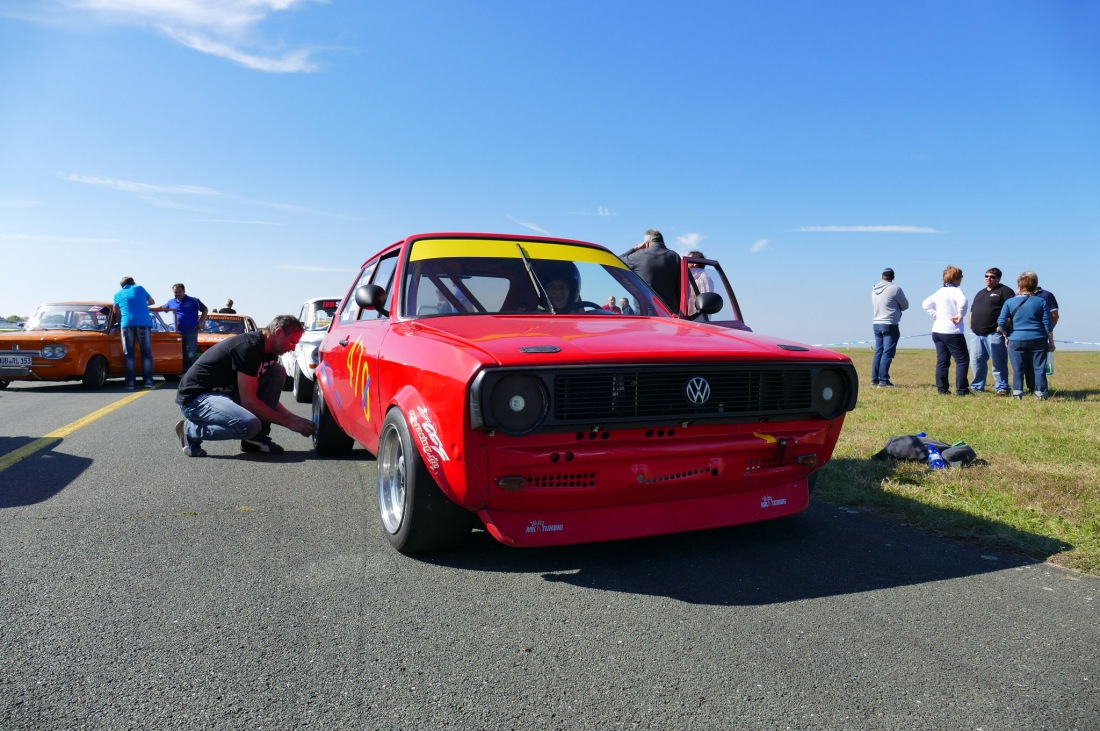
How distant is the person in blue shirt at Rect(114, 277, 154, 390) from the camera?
12.3 m

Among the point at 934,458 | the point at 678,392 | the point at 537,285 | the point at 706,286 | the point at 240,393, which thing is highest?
the point at 706,286

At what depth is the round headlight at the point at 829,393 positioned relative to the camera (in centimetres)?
345

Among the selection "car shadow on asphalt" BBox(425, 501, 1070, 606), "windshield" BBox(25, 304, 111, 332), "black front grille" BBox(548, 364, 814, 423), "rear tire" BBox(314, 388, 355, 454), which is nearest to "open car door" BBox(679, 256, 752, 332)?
"rear tire" BBox(314, 388, 355, 454)

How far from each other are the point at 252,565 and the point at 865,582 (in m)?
2.51

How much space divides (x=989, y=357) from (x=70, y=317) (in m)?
Result: 14.3

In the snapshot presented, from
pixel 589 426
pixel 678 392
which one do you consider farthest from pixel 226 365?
pixel 678 392

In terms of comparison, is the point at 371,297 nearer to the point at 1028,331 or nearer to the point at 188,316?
the point at 1028,331

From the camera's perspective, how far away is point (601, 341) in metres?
3.28

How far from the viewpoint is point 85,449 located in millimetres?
6086

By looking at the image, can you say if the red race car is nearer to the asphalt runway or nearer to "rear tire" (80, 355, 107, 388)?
the asphalt runway

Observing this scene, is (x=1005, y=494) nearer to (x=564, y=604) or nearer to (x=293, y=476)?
(x=564, y=604)

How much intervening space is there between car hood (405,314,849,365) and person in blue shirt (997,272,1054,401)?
7.66m

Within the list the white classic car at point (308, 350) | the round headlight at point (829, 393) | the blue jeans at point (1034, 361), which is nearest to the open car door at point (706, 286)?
the white classic car at point (308, 350)

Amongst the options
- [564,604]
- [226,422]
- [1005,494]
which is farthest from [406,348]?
[1005,494]
